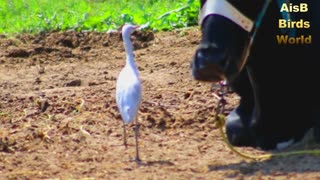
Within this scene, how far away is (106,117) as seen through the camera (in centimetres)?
719

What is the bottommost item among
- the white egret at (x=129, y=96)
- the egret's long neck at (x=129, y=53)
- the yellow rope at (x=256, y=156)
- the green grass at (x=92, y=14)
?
the yellow rope at (x=256, y=156)

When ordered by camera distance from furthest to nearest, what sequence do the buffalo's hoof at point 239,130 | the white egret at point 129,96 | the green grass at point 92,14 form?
the green grass at point 92,14, the buffalo's hoof at point 239,130, the white egret at point 129,96

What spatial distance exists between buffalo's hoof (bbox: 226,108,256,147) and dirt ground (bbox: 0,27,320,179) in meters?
0.08

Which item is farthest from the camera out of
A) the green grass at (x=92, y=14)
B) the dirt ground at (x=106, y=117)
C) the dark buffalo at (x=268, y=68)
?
the green grass at (x=92, y=14)

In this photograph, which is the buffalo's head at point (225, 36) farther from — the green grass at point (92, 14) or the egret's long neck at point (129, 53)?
the green grass at point (92, 14)

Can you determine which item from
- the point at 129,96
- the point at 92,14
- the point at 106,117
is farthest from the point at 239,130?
the point at 92,14

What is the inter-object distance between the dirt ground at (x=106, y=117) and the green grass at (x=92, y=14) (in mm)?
487

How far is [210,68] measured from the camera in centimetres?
559

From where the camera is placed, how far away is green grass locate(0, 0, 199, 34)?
1057cm

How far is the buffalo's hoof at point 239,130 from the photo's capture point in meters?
6.47

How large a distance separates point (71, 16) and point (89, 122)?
4318 mm

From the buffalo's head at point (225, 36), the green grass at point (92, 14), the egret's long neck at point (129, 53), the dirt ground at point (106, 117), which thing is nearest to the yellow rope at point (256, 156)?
the dirt ground at point (106, 117)

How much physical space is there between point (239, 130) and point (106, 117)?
1.01m

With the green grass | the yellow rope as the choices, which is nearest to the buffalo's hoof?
the yellow rope
